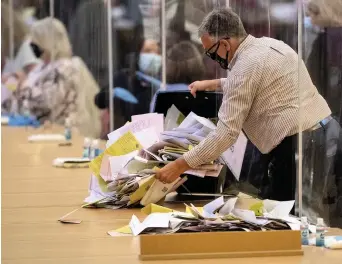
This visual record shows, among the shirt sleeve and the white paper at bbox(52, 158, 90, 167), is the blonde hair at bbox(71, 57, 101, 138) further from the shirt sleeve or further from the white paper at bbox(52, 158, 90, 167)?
the shirt sleeve

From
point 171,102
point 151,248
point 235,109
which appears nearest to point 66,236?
point 151,248

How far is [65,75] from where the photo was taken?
34.7ft

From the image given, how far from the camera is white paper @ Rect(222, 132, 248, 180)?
15.8 feet

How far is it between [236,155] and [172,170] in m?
0.48

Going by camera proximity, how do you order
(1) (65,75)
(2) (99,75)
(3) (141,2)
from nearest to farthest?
(3) (141,2)
(2) (99,75)
(1) (65,75)

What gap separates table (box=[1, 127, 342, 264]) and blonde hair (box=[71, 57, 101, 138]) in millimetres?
2535

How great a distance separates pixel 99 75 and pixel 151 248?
6.26 m

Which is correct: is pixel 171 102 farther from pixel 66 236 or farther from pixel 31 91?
pixel 31 91

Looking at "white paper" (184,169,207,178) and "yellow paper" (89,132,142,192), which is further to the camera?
"yellow paper" (89,132,142,192)

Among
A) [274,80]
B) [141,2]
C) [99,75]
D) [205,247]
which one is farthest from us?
[99,75]

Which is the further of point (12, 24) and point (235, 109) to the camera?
point (12, 24)

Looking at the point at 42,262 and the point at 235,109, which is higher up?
the point at 235,109

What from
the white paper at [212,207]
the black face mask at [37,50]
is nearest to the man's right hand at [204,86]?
the white paper at [212,207]

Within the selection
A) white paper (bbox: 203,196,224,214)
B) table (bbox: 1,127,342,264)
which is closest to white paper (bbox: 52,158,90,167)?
table (bbox: 1,127,342,264)
